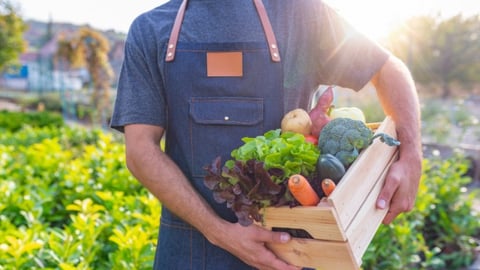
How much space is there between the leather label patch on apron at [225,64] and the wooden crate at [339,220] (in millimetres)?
527

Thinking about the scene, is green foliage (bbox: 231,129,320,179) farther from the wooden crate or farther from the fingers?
the fingers

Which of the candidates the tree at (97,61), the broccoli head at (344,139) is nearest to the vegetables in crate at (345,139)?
the broccoli head at (344,139)

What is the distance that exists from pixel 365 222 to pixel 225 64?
0.68 metres

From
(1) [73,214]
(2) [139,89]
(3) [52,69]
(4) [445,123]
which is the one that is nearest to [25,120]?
(4) [445,123]

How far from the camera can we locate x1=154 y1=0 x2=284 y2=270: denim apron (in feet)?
5.73

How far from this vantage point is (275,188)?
4.40 ft

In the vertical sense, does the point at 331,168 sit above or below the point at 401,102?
below

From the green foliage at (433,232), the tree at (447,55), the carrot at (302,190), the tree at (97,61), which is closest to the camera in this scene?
the carrot at (302,190)

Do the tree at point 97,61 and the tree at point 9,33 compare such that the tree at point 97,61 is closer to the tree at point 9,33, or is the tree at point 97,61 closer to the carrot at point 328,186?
the tree at point 9,33

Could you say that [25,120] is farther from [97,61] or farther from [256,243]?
[256,243]

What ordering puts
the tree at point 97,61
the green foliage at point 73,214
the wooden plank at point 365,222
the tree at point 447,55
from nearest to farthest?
1. the wooden plank at point 365,222
2. the green foliage at point 73,214
3. the tree at point 97,61
4. the tree at point 447,55

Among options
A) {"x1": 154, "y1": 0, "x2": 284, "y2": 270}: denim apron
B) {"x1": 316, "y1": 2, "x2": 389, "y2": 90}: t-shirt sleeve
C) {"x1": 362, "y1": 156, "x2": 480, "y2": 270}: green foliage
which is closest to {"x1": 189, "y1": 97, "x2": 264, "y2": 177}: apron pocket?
{"x1": 154, "y1": 0, "x2": 284, "y2": 270}: denim apron

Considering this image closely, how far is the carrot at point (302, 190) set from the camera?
1.27m

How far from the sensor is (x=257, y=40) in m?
1.76
